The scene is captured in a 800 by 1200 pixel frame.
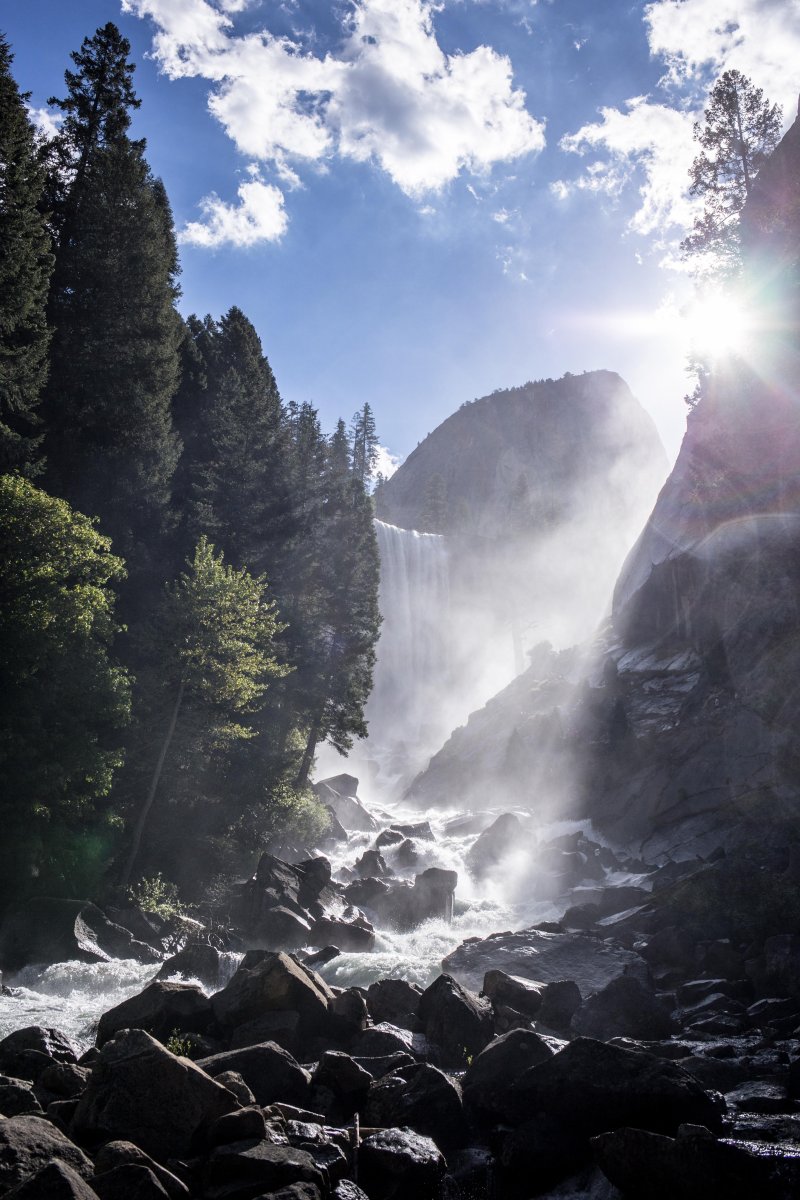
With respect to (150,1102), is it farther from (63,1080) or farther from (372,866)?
(372,866)

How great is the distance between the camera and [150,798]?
22.8 m

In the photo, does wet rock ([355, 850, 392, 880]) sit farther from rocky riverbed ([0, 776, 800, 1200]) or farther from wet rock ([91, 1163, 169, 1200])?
wet rock ([91, 1163, 169, 1200])

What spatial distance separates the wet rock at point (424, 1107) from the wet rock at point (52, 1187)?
4.61 meters

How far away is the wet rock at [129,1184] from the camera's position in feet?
19.7

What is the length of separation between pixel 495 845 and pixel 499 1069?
26.2 meters

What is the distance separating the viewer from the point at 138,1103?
7875 millimetres

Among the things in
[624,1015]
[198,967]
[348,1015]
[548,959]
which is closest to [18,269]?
[198,967]

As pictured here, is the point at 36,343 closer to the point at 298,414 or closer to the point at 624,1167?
the point at 624,1167

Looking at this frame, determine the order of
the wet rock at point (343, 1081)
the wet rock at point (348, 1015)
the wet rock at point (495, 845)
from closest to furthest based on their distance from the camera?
the wet rock at point (343, 1081)
the wet rock at point (348, 1015)
the wet rock at point (495, 845)

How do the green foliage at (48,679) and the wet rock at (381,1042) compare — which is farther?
the green foliage at (48,679)

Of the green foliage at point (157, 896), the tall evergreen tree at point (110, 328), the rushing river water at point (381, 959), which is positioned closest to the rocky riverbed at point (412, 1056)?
the rushing river water at point (381, 959)

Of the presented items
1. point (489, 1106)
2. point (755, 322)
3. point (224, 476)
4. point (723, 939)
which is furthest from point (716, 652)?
point (489, 1106)

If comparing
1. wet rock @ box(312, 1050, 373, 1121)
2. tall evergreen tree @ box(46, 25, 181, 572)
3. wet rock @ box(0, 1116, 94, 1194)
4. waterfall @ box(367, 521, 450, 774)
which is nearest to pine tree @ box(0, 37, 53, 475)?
tall evergreen tree @ box(46, 25, 181, 572)

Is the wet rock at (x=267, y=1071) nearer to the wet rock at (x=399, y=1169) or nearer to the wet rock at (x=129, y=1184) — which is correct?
the wet rock at (x=399, y=1169)
